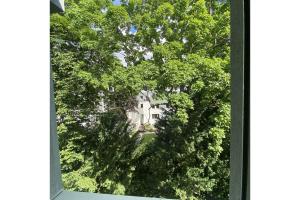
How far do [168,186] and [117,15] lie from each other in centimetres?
269

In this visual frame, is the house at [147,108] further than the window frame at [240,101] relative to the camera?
Yes

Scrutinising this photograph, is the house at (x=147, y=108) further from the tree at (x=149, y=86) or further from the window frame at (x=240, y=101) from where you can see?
the window frame at (x=240, y=101)

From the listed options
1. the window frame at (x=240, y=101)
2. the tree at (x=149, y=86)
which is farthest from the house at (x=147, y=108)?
the window frame at (x=240, y=101)

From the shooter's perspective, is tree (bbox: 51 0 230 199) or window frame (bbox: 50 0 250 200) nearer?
window frame (bbox: 50 0 250 200)

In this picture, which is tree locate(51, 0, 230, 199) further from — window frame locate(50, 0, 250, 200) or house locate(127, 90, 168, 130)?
window frame locate(50, 0, 250, 200)

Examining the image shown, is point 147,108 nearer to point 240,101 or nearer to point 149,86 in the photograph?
point 149,86

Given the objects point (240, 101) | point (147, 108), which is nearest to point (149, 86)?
point (147, 108)

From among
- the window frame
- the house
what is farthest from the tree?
the window frame

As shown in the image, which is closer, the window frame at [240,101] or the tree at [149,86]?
the window frame at [240,101]
